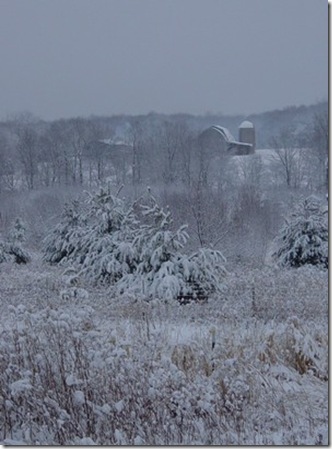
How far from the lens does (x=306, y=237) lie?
30.5 feet

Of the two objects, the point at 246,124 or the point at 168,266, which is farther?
the point at 246,124

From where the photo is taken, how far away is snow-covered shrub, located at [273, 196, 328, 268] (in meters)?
9.02

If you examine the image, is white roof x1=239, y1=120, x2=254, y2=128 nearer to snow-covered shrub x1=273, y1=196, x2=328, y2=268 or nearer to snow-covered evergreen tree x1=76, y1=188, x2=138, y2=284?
snow-covered shrub x1=273, y1=196, x2=328, y2=268

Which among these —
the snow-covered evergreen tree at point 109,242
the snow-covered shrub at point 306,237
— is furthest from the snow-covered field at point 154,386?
the snow-covered shrub at point 306,237

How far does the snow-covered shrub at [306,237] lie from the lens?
902 cm

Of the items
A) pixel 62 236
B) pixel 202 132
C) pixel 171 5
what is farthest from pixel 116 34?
pixel 202 132

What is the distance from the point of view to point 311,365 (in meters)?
3.38

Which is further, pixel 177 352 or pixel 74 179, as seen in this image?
pixel 74 179

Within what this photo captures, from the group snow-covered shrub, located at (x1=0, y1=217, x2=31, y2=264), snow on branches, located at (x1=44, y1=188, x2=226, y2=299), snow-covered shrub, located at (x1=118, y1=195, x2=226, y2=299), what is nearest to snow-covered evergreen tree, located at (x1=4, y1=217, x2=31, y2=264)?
snow-covered shrub, located at (x1=0, y1=217, x2=31, y2=264)

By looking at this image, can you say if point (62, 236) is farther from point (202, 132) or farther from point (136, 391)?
point (136, 391)

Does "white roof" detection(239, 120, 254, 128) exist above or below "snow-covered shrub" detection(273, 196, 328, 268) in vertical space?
above

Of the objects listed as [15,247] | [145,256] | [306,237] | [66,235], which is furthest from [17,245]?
[306,237]

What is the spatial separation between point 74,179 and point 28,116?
7122mm

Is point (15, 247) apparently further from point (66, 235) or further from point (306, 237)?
point (306, 237)
